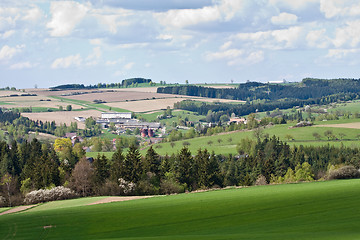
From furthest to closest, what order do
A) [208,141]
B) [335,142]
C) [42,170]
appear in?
[208,141] < [335,142] < [42,170]

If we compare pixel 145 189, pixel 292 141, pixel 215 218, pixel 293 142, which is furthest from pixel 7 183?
pixel 292 141

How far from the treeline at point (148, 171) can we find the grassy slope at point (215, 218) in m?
28.8

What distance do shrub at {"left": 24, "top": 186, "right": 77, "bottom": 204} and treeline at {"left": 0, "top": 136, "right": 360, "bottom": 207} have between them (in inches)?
137

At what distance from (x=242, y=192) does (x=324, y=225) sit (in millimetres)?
30665

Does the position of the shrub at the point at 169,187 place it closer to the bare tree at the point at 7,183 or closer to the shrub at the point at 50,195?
the shrub at the point at 50,195

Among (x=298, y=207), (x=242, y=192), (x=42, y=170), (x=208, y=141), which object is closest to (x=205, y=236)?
(x=298, y=207)

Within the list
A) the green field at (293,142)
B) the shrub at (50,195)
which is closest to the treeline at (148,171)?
the shrub at (50,195)

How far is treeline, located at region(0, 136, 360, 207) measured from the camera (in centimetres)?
10519

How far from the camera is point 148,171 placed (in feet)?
386

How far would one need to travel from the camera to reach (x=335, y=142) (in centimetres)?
17075

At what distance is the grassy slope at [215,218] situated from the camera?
49875mm

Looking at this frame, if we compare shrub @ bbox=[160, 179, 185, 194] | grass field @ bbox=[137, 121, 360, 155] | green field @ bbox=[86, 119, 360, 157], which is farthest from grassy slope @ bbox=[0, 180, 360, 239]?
grass field @ bbox=[137, 121, 360, 155]

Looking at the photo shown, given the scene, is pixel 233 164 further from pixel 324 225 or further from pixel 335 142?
pixel 324 225

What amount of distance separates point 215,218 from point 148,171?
58779 millimetres
